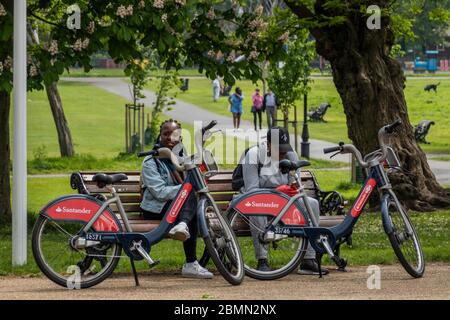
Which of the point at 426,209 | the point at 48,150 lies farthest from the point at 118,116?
the point at 426,209

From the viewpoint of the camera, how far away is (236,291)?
9.41m

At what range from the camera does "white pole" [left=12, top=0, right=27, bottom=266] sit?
10.8 m

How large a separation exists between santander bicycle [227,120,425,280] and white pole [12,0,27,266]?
179cm

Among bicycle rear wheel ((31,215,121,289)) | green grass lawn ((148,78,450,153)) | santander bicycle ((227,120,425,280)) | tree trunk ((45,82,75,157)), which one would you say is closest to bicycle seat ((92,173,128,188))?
bicycle rear wheel ((31,215,121,289))

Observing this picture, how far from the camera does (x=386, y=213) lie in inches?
397

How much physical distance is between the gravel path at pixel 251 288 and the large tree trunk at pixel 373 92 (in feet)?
24.9

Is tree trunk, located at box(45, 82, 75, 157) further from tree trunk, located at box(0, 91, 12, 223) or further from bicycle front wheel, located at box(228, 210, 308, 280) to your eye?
bicycle front wheel, located at box(228, 210, 308, 280)

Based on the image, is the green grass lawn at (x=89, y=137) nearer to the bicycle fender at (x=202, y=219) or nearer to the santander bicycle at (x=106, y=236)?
the santander bicycle at (x=106, y=236)

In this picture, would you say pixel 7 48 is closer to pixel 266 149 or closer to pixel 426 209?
pixel 266 149

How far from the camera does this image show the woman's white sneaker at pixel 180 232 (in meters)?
9.80

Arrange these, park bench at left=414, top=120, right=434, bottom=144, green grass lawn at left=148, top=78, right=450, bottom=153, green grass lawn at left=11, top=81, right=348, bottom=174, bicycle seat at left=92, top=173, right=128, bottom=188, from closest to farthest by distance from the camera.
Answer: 1. bicycle seat at left=92, top=173, right=128, bottom=188
2. green grass lawn at left=11, top=81, right=348, bottom=174
3. park bench at left=414, top=120, right=434, bottom=144
4. green grass lawn at left=148, top=78, right=450, bottom=153

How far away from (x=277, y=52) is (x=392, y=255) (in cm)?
514

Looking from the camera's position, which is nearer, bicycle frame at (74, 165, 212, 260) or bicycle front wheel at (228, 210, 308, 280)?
bicycle frame at (74, 165, 212, 260)

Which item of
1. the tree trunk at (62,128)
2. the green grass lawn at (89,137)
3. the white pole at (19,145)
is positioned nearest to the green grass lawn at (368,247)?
the white pole at (19,145)
